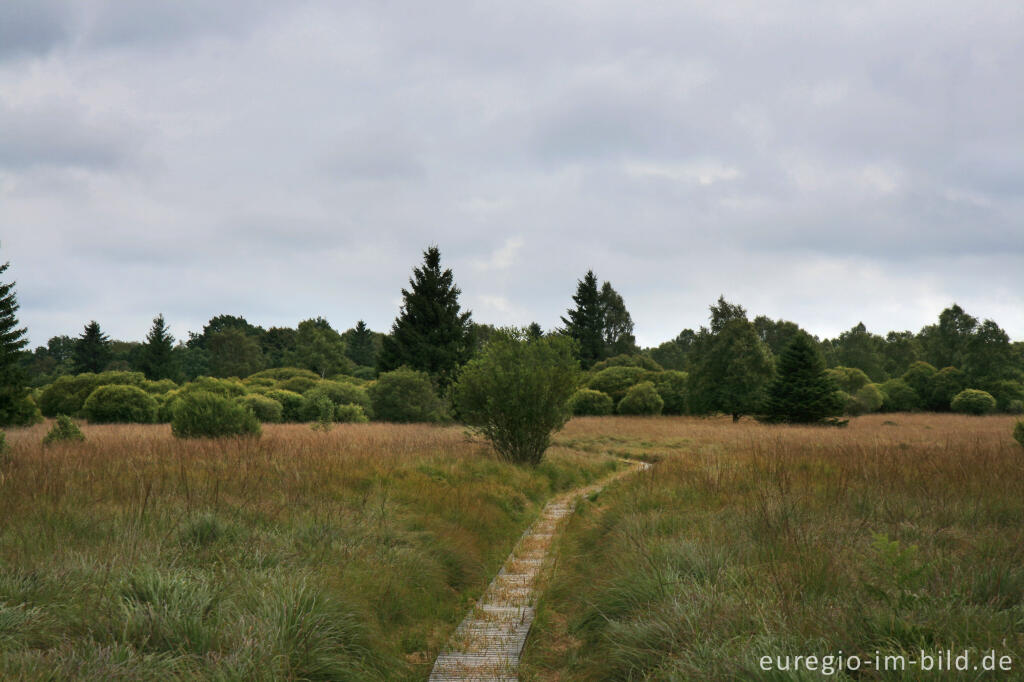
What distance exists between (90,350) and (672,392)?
5818 centimetres

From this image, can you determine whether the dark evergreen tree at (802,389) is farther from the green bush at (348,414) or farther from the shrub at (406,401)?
the green bush at (348,414)

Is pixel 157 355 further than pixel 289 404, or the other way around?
pixel 157 355

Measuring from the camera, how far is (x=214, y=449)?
37.2ft

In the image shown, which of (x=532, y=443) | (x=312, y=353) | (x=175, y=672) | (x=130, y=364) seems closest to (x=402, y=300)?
(x=312, y=353)

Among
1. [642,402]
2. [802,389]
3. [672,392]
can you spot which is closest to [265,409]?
[642,402]

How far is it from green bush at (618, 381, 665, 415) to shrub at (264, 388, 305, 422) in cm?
2129

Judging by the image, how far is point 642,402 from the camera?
40.0 meters

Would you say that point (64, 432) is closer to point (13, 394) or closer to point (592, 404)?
point (13, 394)

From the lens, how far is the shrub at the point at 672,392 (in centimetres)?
4384

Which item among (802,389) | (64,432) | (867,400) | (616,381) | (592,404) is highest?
(616,381)

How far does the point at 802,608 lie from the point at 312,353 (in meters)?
61.8

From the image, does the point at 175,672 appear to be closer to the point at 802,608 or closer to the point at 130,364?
the point at 802,608

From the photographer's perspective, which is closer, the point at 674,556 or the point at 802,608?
the point at 802,608

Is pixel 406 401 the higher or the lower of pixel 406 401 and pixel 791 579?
the higher
